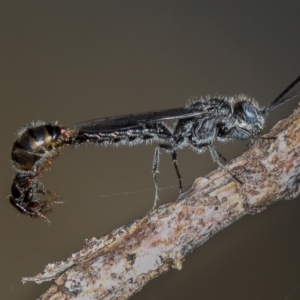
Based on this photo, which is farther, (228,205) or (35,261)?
(35,261)

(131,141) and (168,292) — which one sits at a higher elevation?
(131,141)

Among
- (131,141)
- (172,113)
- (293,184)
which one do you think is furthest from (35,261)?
(293,184)

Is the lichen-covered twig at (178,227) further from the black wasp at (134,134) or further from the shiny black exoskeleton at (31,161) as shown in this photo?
the shiny black exoskeleton at (31,161)

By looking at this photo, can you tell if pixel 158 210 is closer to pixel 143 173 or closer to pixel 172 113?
pixel 172 113

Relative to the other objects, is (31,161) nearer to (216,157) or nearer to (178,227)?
(216,157)

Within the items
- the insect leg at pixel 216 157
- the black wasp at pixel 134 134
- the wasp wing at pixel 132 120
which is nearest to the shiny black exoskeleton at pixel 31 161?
the black wasp at pixel 134 134

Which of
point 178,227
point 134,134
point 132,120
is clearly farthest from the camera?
point 134,134

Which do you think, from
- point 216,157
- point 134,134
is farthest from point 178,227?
point 134,134
